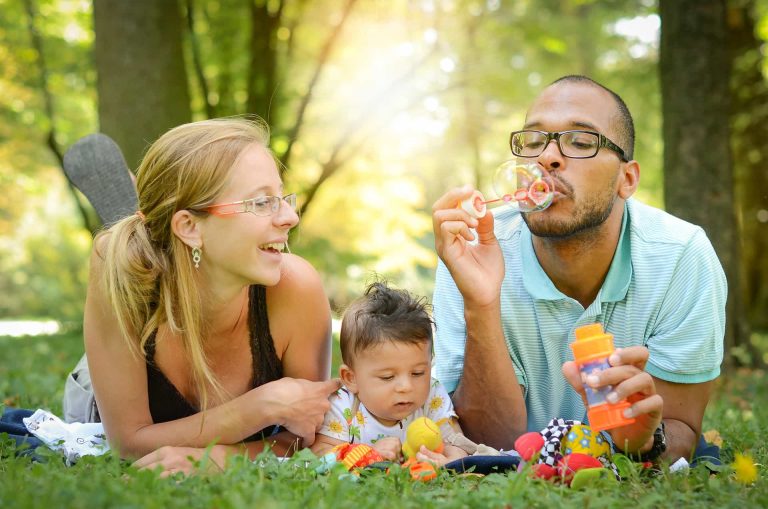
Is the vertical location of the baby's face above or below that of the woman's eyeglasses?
below

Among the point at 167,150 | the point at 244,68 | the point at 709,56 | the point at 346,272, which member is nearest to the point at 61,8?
the point at 244,68

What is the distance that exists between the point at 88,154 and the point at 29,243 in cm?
2076

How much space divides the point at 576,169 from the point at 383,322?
1.04 meters

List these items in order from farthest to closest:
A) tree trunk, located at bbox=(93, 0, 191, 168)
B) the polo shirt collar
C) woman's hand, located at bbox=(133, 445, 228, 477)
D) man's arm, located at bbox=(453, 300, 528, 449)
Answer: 1. tree trunk, located at bbox=(93, 0, 191, 168)
2. the polo shirt collar
3. man's arm, located at bbox=(453, 300, 528, 449)
4. woman's hand, located at bbox=(133, 445, 228, 477)

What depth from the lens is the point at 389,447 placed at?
331 centimetres

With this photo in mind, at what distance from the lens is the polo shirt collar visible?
137 inches

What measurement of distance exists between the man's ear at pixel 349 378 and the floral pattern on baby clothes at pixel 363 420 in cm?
4

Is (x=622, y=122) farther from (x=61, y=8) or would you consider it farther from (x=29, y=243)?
(x=29, y=243)

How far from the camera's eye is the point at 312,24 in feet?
35.0

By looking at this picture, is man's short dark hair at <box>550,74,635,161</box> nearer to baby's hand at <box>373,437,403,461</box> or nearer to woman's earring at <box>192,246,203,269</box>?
baby's hand at <box>373,437,403,461</box>

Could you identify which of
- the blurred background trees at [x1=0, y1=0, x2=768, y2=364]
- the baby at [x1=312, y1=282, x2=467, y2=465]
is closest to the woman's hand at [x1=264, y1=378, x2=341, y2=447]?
the baby at [x1=312, y1=282, x2=467, y2=465]

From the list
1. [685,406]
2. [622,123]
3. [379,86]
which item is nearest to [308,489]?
[685,406]

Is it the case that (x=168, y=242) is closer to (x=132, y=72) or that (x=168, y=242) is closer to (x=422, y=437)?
(x=422, y=437)

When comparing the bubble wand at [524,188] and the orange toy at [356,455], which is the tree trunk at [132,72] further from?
the orange toy at [356,455]
